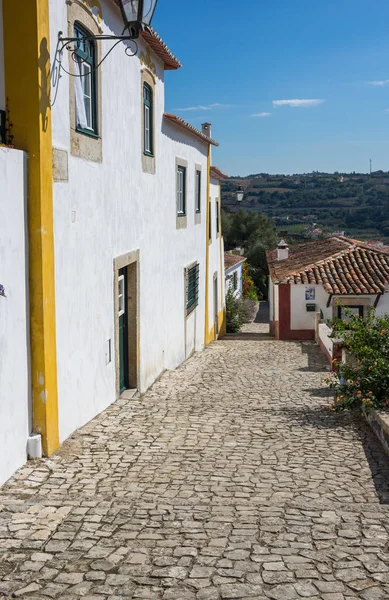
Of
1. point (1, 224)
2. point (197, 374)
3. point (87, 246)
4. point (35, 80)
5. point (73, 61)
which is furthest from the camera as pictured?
point (197, 374)

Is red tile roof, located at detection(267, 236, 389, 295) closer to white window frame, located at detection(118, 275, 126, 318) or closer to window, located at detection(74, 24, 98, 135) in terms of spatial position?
white window frame, located at detection(118, 275, 126, 318)

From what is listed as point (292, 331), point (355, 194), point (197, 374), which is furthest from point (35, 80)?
point (355, 194)

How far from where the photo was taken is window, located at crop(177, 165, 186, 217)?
568 inches

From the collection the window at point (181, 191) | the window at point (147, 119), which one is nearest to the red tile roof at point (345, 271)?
the window at point (181, 191)

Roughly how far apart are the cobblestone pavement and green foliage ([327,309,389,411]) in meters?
0.37

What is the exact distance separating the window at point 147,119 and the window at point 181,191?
2953 mm

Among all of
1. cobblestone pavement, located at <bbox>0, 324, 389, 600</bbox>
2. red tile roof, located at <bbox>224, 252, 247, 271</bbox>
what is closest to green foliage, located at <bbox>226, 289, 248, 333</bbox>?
red tile roof, located at <bbox>224, 252, 247, 271</bbox>

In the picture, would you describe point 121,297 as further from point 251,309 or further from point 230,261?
point 251,309

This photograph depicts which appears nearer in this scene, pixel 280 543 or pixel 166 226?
pixel 280 543

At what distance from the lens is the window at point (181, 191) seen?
568 inches

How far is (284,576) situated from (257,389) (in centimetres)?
691

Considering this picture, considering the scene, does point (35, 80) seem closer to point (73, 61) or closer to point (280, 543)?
point (73, 61)

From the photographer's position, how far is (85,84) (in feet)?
25.2

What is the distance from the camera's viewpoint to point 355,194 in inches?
3767
